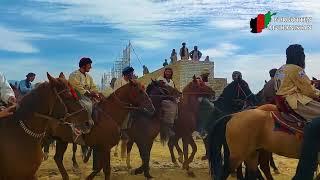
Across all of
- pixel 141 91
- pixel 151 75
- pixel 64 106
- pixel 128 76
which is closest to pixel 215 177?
pixel 141 91

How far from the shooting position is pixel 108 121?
1071 centimetres

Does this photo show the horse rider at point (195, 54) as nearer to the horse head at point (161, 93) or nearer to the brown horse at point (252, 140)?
the horse head at point (161, 93)

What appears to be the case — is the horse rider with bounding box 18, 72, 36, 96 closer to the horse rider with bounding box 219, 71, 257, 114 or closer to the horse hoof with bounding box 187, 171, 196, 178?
the horse hoof with bounding box 187, 171, 196, 178

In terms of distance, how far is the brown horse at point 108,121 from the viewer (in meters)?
10.5

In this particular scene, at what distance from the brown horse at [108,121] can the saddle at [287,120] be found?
364cm

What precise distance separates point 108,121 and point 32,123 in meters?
4.14

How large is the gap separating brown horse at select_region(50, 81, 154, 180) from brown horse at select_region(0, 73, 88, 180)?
343 cm

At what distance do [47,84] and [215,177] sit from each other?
4080mm

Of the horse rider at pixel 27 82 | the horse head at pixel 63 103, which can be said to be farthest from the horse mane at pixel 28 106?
the horse rider at pixel 27 82

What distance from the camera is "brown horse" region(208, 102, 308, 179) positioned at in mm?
8469

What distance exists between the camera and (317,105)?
8125mm

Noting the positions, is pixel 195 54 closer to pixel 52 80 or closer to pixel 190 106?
pixel 190 106

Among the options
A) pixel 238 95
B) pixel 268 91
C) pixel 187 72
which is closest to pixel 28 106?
pixel 238 95

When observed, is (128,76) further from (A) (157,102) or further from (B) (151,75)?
(B) (151,75)
